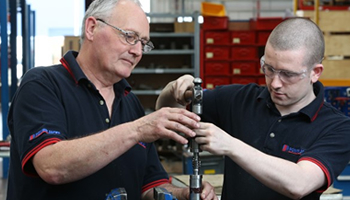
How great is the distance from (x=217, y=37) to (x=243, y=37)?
399mm

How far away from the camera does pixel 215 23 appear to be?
7.28 meters

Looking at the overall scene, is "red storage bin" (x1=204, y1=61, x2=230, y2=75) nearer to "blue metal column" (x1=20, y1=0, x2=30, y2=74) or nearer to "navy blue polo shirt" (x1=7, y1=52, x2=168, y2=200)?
"blue metal column" (x1=20, y1=0, x2=30, y2=74)

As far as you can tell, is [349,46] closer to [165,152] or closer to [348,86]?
[348,86]

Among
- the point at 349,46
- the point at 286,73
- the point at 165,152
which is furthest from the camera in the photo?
the point at 165,152

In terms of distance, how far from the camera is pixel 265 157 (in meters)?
A: 1.40

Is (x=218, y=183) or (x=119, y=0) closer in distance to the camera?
(x=119, y=0)

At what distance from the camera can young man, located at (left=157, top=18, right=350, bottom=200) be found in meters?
1.43

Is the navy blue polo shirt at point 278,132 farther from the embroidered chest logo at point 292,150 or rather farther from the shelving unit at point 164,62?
the shelving unit at point 164,62

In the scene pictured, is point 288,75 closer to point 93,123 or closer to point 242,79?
point 93,123

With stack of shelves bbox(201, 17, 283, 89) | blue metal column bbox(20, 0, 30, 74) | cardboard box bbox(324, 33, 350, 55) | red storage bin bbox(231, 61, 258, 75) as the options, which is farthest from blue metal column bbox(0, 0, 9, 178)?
red storage bin bbox(231, 61, 258, 75)

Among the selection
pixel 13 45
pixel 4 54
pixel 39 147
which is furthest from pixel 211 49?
pixel 39 147

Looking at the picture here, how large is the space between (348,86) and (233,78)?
360 cm

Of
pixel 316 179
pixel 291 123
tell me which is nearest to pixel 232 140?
pixel 316 179

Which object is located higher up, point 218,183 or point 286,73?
point 286,73
